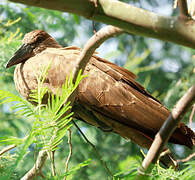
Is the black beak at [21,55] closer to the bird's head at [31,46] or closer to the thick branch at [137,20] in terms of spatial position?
the bird's head at [31,46]

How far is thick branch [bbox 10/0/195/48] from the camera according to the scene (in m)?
1.36

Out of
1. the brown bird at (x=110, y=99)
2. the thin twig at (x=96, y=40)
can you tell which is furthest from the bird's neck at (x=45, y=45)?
the thin twig at (x=96, y=40)

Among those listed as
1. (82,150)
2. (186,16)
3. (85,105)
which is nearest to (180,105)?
(186,16)

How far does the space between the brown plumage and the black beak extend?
0.20 meters

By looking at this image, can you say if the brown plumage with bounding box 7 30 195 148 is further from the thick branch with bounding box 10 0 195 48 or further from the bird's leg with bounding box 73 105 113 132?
the thick branch with bounding box 10 0 195 48

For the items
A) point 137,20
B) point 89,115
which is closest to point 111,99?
point 89,115

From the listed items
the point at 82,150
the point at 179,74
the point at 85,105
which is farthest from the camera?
the point at 179,74

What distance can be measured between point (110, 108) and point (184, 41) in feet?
4.58

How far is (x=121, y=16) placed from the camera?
53.4 inches

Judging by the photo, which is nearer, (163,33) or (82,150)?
(163,33)

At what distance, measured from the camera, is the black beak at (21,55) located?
10.8ft

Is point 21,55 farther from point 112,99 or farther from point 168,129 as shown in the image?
point 168,129

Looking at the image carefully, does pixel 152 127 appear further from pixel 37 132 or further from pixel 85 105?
pixel 37 132

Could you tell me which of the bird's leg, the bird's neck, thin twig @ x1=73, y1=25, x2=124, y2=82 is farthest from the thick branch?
the bird's neck
